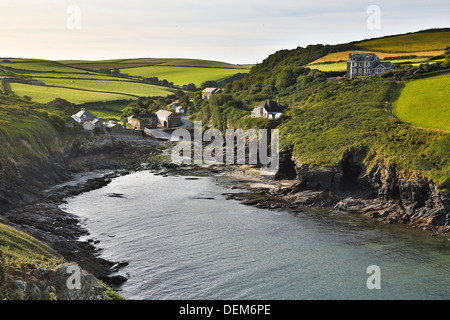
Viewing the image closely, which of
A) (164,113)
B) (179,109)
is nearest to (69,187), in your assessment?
(164,113)

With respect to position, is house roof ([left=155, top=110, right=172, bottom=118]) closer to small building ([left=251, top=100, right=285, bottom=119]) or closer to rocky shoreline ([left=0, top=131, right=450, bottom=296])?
small building ([left=251, top=100, right=285, bottom=119])

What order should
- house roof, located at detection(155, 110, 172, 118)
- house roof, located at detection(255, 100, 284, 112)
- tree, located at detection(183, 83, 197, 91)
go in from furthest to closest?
tree, located at detection(183, 83, 197, 91) → house roof, located at detection(155, 110, 172, 118) → house roof, located at detection(255, 100, 284, 112)

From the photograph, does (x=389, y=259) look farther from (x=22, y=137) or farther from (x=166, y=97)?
(x=166, y=97)

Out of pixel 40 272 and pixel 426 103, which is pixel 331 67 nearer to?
pixel 426 103

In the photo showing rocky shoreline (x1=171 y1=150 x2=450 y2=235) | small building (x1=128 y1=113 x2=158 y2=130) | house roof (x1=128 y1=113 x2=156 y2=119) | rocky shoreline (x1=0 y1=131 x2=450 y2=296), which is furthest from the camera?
house roof (x1=128 y1=113 x2=156 y2=119)

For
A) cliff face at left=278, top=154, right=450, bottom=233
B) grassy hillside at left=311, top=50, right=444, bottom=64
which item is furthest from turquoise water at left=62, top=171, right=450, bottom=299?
grassy hillside at left=311, top=50, right=444, bottom=64

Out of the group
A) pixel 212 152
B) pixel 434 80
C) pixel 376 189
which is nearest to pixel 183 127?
pixel 212 152

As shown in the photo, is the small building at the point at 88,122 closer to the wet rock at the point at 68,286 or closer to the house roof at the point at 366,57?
the house roof at the point at 366,57
